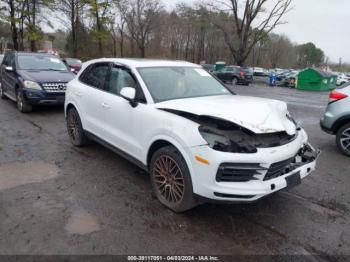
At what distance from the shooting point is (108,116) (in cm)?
434

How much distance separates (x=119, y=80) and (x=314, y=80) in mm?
23531

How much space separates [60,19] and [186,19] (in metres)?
25.1

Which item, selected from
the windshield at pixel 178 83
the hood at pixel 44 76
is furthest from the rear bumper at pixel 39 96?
the windshield at pixel 178 83

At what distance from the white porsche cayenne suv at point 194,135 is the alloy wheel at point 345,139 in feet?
8.14

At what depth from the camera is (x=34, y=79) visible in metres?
8.11

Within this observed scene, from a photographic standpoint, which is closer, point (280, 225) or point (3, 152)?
point (280, 225)

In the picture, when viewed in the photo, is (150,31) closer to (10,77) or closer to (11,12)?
(11,12)

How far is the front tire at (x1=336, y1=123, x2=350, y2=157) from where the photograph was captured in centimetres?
560

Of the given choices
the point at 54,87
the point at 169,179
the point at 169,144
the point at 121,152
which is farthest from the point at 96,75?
the point at 54,87

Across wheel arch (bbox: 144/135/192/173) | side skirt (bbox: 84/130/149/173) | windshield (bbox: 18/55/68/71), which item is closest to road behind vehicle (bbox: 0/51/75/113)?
windshield (bbox: 18/55/68/71)

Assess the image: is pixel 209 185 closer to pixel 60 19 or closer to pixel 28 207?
pixel 28 207

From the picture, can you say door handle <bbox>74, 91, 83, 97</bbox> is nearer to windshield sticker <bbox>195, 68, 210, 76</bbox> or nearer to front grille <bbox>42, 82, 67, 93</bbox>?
windshield sticker <bbox>195, 68, 210, 76</bbox>

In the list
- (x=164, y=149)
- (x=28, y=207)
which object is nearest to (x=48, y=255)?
(x=28, y=207)

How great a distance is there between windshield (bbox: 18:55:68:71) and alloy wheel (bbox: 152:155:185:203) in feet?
23.3
